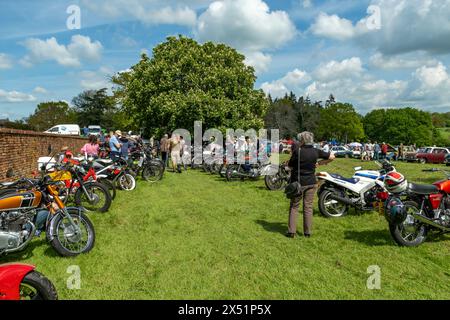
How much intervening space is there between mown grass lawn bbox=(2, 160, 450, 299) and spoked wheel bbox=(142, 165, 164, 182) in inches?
188

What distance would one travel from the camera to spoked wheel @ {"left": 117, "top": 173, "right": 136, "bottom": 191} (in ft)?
35.1

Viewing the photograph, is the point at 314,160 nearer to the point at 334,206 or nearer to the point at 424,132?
the point at 334,206

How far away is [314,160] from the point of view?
6098 mm

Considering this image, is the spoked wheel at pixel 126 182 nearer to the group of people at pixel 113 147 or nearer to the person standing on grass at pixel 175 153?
the group of people at pixel 113 147

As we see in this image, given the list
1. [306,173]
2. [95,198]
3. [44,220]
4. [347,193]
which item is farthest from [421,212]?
[95,198]

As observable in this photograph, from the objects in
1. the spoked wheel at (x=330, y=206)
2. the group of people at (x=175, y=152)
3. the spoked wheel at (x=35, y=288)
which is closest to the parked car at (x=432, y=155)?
the group of people at (x=175, y=152)

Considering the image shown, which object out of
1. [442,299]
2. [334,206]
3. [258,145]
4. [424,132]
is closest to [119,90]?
[258,145]

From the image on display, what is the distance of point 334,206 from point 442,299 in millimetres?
3880

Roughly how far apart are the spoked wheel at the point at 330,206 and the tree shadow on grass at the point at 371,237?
1.12m

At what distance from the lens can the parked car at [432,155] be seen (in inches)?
1117

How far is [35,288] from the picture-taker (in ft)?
11.2

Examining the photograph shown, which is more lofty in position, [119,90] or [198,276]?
[119,90]
